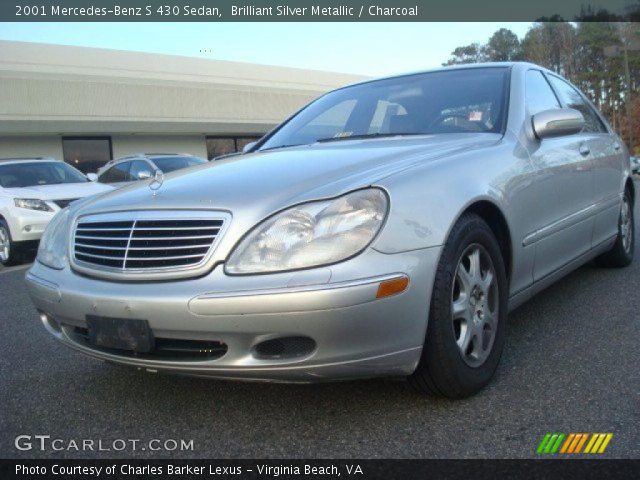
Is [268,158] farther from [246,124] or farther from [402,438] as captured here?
[246,124]

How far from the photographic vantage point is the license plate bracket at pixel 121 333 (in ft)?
7.45

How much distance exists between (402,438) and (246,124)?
26.7 meters

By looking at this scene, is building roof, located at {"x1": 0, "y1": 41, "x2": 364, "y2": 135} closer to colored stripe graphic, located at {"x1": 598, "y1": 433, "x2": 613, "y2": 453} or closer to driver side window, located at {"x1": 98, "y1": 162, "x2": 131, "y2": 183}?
driver side window, located at {"x1": 98, "y1": 162, "x2": 131, "y2": 183}

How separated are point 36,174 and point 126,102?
687 inches

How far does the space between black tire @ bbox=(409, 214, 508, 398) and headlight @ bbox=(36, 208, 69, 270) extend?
152cm

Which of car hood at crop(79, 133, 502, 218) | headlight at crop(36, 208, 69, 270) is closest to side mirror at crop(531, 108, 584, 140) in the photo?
car hood at crop(79, 133, 502, 218)

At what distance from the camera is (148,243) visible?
2.39 meters

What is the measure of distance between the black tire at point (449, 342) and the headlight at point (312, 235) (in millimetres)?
347

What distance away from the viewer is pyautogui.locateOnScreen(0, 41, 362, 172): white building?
23.4 meters

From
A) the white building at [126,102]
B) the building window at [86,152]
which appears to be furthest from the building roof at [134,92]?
the building window at [86,152]

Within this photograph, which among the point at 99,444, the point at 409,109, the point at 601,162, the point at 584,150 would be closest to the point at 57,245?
the point at 99,444

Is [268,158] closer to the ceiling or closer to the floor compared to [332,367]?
closer to the ceiling
